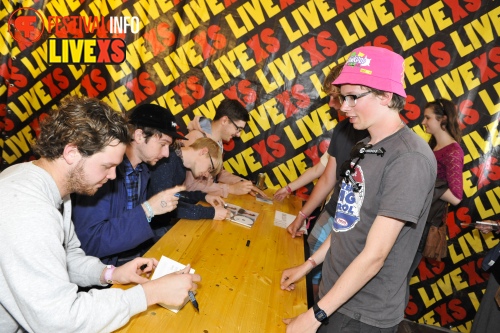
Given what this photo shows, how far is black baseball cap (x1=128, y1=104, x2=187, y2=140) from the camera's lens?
6.56ft

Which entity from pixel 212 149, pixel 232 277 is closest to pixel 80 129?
pixel 232 277

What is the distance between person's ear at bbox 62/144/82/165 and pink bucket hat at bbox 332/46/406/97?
94 centimetres

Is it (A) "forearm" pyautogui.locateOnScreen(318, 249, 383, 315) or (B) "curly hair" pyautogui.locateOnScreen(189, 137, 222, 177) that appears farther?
(B) "curly hair" pyautogui.locateOnScreen(189, 137, 222, 177)

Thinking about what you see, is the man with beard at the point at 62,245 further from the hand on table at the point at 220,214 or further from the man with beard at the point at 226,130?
the man with beard at the point at 226,130

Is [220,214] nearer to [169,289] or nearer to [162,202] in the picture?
[162,202]

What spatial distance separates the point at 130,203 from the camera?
1.94 meters

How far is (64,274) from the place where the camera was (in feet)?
3.26

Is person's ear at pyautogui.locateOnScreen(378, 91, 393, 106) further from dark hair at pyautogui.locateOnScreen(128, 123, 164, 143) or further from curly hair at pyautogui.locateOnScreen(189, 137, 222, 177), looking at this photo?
curly hair at pyautogui.locateOnScreen(189, 137, 222, 177)

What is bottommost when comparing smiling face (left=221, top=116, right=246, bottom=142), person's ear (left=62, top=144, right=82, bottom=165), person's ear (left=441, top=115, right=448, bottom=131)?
person's ear (left=441, top=115, right=448, bottom=131)

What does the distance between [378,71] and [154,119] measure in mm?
1277

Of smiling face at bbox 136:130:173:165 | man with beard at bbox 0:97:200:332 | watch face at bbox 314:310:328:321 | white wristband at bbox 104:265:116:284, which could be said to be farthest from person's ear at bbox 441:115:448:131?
white wristband at bbox 104:265:116:284

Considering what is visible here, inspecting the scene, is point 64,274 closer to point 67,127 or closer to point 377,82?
point 67,127

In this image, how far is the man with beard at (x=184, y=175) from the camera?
87.9 inches

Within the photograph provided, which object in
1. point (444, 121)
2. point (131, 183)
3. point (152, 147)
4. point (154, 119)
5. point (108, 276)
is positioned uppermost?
point (154, 119)
